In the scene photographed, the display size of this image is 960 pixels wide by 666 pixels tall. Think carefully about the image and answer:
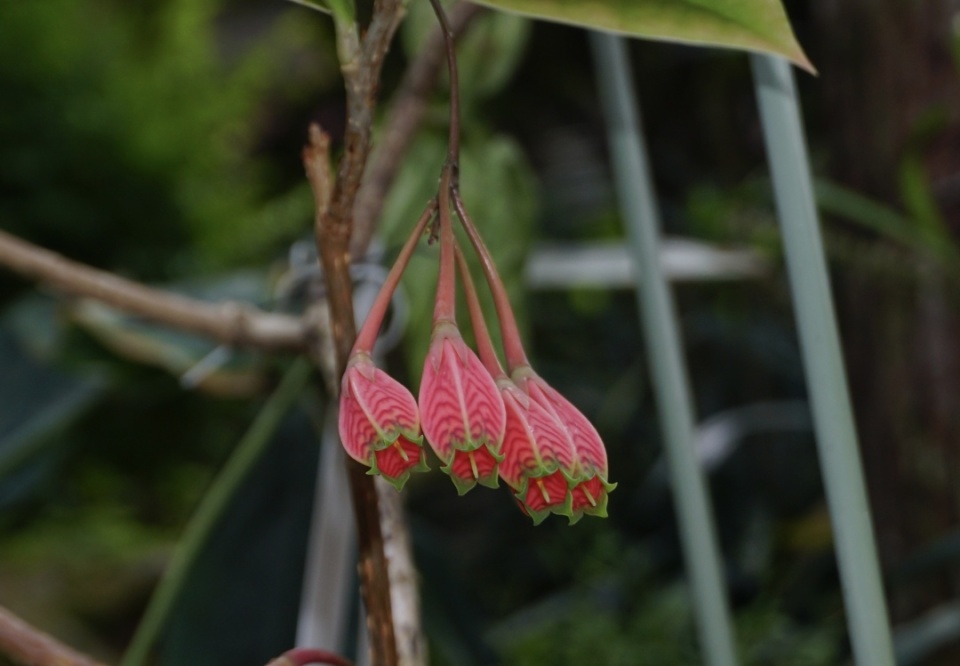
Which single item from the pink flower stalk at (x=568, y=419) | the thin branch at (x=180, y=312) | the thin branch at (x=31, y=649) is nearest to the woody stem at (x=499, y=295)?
the pink flower stalk at (x=568, y=419)

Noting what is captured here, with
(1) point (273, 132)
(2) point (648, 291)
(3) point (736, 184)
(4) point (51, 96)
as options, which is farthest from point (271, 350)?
(1) point (273, 132)

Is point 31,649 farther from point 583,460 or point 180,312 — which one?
point 180,312

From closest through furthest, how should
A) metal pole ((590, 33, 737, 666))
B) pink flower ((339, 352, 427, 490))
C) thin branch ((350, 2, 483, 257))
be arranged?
1. pink flower ((339, 352, 427, 490))
2. metal pole ((590, 33, 737, 666))
3. thin branch ((350, 2, 483, 257))

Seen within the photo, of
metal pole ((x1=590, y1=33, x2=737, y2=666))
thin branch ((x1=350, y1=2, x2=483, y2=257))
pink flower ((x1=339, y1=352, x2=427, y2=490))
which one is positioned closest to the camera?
pink flower ((x1=339, y1=352, x2=427, y2=490))

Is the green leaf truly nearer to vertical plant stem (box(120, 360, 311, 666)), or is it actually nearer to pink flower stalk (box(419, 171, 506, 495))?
pink flower stalk (box(419, 171, 506, 495))

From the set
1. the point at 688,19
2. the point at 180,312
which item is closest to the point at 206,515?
the point at 180,312

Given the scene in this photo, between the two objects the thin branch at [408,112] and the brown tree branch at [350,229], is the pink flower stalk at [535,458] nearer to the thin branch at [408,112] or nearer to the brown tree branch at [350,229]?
the brown tree branch at [350,229]

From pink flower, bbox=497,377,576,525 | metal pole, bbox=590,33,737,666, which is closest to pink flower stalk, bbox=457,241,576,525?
pink flower, bbox=497,377,576,525

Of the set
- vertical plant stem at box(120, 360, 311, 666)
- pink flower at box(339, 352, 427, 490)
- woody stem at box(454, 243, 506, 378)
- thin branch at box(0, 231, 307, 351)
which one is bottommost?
vertical plant stem at box(120, 360, 311, 666)
